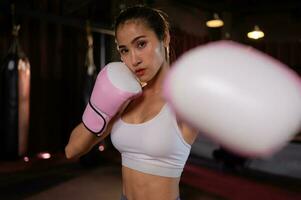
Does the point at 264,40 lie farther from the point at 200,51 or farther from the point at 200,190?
the point at 200,51

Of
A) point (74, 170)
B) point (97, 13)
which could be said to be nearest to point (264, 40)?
point (97, 13)

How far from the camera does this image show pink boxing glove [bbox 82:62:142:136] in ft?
3.18

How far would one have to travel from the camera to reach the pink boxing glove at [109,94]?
0.97 meters

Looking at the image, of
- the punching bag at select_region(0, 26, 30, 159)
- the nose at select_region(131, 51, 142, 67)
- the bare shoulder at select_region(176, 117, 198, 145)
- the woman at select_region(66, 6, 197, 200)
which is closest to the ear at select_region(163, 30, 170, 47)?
the woman at select_region(66, 6, 197, 200)

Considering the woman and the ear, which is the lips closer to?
the woman

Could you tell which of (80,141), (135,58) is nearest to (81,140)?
(80,141)

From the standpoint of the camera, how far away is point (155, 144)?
93 cm

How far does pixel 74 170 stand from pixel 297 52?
19.7 ft

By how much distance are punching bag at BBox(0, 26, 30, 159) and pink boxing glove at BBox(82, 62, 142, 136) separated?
2.41 meters

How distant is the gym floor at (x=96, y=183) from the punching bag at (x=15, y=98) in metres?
0.27

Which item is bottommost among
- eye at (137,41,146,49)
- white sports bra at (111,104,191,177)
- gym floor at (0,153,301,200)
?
gym floor at (0,153,301,200)

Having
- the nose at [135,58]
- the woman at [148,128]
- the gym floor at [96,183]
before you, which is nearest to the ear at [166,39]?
the woman at [148,128]

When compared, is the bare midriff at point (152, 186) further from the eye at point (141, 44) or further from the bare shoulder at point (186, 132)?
the eye at point (141, 44)

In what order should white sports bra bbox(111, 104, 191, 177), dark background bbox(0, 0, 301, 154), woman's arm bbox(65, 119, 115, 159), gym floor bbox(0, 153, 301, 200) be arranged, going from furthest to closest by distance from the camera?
dark background bbox(0, 0, 301, 154) < gym floor bbox(0, 153, 301, 200) < woman's arm bbox(65, 119, 115, 159) < white sports bra bbox(111, 104, 191, 177)
